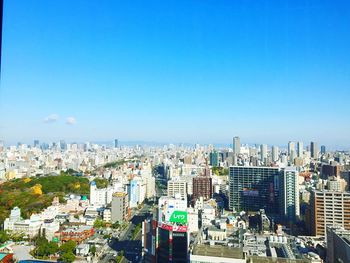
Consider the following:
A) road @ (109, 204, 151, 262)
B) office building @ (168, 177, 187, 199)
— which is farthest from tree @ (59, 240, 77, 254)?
office building @ (168, 177, 187, 199)

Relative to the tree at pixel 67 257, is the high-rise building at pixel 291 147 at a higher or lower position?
higher

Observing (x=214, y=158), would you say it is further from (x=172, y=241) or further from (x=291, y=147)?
(x=172, y=241)

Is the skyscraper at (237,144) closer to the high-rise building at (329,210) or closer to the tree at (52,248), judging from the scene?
the high-rise building at (329,210)

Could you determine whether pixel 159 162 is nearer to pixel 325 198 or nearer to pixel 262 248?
pixel 325 198

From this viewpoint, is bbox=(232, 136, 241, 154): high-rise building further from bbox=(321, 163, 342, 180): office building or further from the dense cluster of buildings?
bbox=(321, 163, 342, 180): office building

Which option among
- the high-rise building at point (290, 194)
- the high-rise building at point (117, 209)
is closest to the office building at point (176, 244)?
the high-rise building at point (117, 209)
